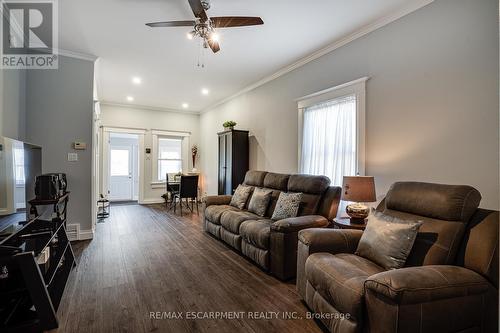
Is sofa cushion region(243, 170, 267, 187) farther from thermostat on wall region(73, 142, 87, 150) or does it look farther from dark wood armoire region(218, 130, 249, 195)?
thermostat on wall region(73, 142, 87, 150)

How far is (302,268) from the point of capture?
84.7 inches

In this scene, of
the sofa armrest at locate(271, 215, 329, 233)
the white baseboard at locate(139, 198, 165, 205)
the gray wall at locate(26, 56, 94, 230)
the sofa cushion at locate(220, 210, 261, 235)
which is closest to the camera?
the sofa armrest at locate(271, 215, 329, 233)

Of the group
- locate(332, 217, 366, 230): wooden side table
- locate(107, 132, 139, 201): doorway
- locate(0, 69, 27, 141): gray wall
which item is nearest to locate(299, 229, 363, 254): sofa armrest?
locate(332, 217, 366, 230): wooden side table

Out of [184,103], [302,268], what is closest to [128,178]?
[184,103]

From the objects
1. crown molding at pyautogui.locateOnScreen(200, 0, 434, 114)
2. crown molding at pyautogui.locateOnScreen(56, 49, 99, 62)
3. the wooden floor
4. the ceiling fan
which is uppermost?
crown molding at pyautogui.locateOnScreen(56, 49, 99, 62)

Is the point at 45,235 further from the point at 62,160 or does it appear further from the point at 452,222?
the point at 452,222

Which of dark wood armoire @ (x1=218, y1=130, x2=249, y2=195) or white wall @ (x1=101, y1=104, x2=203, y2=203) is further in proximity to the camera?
white wall @ (x1=101, y1=104, x2=203, y2=203)

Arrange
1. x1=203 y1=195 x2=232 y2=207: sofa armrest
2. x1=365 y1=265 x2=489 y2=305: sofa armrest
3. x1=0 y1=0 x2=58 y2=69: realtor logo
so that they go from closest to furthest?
x1=365 y1=265 x2=489 y2=305: sofa armrest
x1=0 y1=0 x2=58 y2=69: realtor logo
x1=203 y1=195 x2=232 y2=207: sofa armrest

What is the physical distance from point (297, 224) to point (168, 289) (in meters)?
1.44

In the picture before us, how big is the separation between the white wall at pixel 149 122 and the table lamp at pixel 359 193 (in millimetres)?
5883

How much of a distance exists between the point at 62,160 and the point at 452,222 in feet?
15.5

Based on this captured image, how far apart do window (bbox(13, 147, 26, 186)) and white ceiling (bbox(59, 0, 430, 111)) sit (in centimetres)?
165

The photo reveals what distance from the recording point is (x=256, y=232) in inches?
115

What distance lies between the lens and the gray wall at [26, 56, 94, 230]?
3.60m
